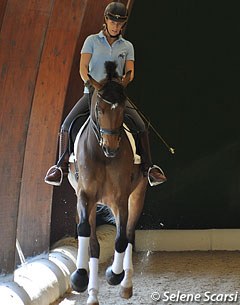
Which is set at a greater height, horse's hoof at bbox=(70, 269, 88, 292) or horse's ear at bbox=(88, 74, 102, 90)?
Answer: horse's ear at bbox=(88, 74, 102, 90)

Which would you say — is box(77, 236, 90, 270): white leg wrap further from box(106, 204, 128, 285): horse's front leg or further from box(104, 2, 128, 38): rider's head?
box(104, 2, 128, 38): rider's head

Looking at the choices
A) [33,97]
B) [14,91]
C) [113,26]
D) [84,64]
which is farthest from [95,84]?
[33,97]

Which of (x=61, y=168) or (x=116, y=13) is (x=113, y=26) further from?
(x=61, y=168)

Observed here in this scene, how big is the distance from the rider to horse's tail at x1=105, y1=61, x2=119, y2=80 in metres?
0.21

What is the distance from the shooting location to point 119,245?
16.0 ft

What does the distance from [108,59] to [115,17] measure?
0.33 metres

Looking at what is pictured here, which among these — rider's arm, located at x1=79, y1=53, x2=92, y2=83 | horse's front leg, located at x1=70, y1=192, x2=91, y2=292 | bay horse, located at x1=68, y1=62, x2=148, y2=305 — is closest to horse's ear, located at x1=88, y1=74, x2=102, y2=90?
bay horse, located at x1=68, y1=62, x2=148, y2=305

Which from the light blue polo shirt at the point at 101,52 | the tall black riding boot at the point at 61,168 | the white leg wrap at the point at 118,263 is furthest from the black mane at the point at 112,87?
the white leg wrap at the point at 118,263

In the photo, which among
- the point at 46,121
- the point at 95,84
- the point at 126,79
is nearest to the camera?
the point at 95,84

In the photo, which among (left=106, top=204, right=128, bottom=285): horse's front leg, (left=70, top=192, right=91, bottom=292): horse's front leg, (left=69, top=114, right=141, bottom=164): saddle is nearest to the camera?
(left=70, top=192, right=91, bottom=292): horse's front leg

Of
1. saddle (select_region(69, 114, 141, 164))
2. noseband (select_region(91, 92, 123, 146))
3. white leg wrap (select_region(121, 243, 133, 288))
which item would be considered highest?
noseband (select_region(91, 92, 123, 146))

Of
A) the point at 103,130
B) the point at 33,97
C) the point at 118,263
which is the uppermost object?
the point at 103,130

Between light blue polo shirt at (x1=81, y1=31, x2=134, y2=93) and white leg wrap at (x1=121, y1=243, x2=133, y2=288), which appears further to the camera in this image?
white leg wrap at (x1=121, y1=243, x2=133, y2=288)

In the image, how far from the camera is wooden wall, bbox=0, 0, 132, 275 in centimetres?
568
